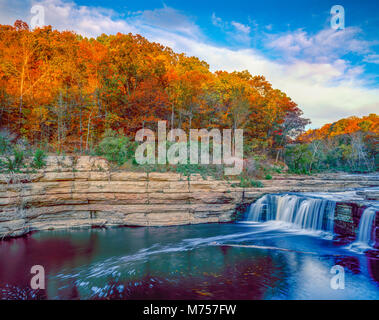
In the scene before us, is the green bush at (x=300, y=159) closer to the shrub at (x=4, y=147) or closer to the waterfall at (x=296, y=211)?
the waterfall at (x=296, y=211)

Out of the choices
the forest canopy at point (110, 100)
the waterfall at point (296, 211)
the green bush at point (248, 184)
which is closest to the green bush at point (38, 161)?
the forest canopy at point (110, 100)

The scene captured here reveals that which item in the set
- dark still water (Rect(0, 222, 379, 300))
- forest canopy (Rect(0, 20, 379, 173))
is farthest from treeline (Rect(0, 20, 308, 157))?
dark still water (Rect(0, 222, 379, 300))

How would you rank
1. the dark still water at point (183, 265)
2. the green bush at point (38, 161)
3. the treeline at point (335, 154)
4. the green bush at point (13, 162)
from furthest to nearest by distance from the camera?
the treeline at point (335, 154) < the green bush at point (38, 161) < the green bush at point (13, 162) < the dark still water at point (183, 265)

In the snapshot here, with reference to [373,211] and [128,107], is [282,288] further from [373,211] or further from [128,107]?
[128,107]

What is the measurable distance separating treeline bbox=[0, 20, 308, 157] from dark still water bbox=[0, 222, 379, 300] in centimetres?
583

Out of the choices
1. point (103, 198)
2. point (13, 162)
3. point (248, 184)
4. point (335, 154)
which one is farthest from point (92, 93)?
point (335, 154)

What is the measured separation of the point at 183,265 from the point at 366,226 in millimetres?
5572

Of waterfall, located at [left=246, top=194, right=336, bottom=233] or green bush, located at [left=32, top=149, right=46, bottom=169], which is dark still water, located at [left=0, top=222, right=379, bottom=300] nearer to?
waterfall, located at [left=246, top=194, right=336, bottom=233]

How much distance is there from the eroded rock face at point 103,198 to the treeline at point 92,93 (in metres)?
3.10

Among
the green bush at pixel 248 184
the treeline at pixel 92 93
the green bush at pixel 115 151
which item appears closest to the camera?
the green bush at pixel 115 151

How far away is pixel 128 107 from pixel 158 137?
2790mm

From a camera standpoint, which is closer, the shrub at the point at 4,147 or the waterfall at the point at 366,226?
the waterfall at the point at 366,226

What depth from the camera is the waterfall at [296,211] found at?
8062 millimetres

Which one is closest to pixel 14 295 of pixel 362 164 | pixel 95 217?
pixel 95 217
